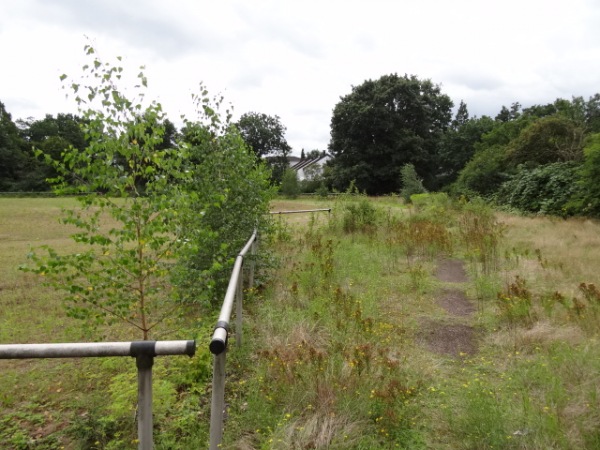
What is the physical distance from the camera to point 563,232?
12.0 metres

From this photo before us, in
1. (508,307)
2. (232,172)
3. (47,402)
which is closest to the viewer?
(47,402)

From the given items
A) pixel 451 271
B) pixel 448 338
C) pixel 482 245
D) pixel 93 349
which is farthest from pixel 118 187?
pixel 482 245

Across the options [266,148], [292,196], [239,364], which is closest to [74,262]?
[239,364]

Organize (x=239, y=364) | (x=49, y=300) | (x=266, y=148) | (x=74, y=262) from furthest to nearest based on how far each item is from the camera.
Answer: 1. (x=266, y=148)
2. (x=49, y=300)
3. (x=239, y=364)
4. (x=74, y=262)

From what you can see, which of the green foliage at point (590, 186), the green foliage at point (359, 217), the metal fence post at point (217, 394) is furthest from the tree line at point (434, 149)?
the metal fence post at point (217, 394)

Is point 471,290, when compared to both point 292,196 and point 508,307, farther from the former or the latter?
point 292,196

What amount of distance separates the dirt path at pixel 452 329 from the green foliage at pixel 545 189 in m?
13.8

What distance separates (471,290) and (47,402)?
6.28 metres

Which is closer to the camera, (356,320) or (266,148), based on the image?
(356,320)

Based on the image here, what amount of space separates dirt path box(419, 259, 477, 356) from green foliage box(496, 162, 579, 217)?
13754 millimetres

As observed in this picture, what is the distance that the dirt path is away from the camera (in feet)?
→ 14.8

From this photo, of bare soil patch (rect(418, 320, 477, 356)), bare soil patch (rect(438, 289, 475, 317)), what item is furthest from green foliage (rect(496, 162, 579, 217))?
bare soil patch (rect(418, 320, 477, 356))

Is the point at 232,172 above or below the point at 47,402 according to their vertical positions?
above

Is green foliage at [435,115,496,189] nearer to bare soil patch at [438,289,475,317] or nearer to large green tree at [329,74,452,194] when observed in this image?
large green tree at [329,74,452,194]
